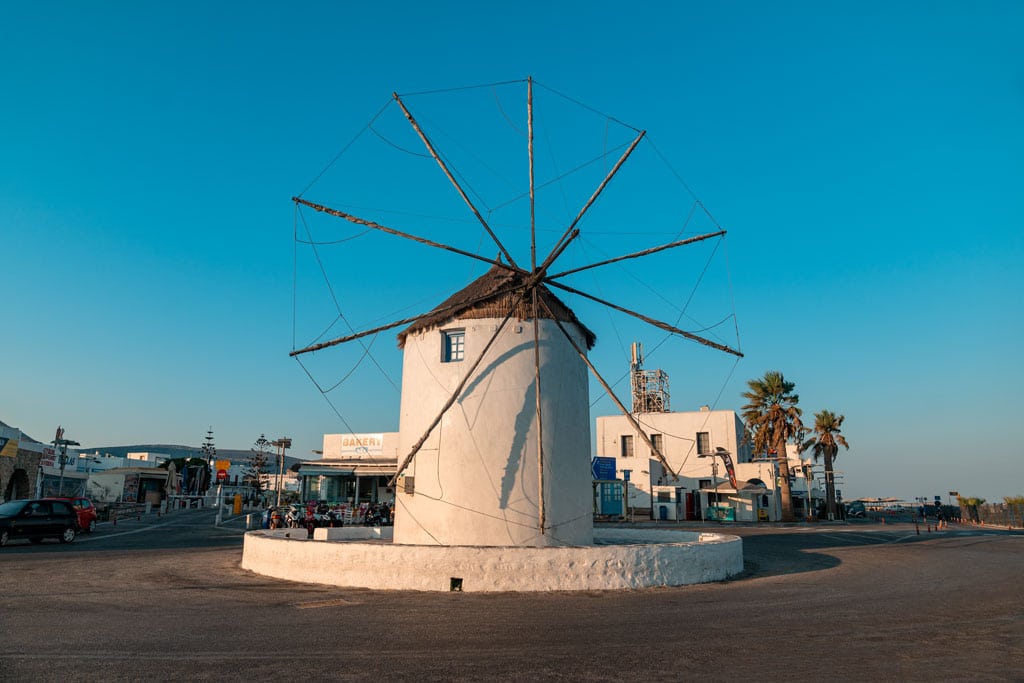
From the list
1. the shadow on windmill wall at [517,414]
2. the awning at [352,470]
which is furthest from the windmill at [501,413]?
the awning at [352,470]

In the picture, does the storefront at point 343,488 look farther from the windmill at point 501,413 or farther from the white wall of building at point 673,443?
the windmill at point 501,413

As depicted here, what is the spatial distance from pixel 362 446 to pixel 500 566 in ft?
125

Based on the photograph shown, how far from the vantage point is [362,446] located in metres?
48.4

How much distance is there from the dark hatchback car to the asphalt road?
21.4 feet

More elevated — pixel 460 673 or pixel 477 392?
pixel 477 392

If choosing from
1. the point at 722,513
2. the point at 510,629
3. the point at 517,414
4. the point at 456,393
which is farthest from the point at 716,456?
the point at 510,629

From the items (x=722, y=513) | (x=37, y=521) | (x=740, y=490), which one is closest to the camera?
(x=37, y=521)

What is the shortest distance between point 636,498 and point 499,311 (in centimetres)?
3418

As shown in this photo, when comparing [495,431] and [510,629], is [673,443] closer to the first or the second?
[495,431]

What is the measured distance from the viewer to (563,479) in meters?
15.9

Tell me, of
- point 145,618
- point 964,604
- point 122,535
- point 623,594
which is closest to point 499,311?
point 623,594

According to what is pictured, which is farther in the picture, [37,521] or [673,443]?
[673,443]

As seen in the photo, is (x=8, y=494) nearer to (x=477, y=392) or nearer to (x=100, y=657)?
(x=477, y=392)

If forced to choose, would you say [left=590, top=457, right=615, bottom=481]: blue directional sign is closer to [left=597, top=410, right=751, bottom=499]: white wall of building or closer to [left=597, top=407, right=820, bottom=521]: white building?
[left=597, top=407, right=820, bottom=521]: white building
